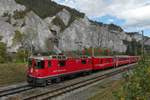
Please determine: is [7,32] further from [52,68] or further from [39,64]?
[39,64]

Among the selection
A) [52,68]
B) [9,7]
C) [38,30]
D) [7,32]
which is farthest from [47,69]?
[9,7]

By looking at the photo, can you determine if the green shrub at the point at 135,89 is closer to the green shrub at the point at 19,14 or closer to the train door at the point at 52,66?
the train door at the point at 52,66

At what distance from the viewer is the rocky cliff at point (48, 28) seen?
115 meters

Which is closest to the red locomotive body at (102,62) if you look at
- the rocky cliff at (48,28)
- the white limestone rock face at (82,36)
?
the rocky cliff at (48,28)

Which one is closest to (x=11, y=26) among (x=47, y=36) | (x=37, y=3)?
(x=47, y=36)

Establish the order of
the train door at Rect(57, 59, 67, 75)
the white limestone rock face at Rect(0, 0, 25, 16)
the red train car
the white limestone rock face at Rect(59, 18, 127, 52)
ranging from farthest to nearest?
the white limestone rock face at Rect(59, 18, 127, 52)
the white limestone rock face at Rect(0, 0, 25, 16)
the train door at Rect(57, 59, 67, 75)
the red train car

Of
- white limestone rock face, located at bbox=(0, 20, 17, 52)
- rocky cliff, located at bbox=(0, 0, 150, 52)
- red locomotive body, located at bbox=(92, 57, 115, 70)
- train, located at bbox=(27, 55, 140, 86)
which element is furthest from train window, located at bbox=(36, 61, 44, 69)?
white limestone rock face, located at bbox=(0, 20, 17, 52)

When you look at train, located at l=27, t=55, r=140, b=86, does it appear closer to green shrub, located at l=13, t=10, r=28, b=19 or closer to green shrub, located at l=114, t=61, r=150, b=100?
green shrub, located at l=114, t=61, r=150, b=100

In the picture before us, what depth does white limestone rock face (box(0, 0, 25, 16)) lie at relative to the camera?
13038 cm

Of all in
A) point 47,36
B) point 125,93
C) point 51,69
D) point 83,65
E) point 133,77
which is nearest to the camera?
point 125,93

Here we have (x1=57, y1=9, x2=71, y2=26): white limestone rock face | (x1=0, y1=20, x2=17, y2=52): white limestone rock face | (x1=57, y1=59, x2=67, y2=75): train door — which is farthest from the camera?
(x1=57, y1=9, x2=71, y2=26): white limestone rock face

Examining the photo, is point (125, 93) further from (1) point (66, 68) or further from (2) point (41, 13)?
(2) point (41, 13)

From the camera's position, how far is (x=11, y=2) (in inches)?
5349

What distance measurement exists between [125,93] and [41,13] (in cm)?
15626
